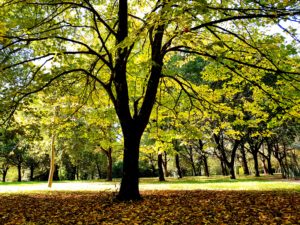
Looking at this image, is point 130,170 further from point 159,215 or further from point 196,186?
point 196,186

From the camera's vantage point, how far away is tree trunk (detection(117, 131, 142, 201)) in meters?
9.39

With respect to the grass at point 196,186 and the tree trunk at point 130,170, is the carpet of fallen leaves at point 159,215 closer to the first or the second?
the tree trunk at point 130,170

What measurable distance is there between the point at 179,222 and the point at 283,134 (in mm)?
27152

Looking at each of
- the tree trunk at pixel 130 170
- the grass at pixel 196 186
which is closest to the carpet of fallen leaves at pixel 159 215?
the tree trunk at pixel 130 170

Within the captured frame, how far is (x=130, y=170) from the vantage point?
948 centimetres

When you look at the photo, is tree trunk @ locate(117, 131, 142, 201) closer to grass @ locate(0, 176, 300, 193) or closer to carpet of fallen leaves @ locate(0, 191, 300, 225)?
grass @ locate(0, 176, 300, 193)

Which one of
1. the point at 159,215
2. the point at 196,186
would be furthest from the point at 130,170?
the point at 196,186

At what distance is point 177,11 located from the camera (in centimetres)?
531

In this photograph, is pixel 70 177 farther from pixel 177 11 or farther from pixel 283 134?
pixel 177 11

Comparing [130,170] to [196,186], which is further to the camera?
[196,186]

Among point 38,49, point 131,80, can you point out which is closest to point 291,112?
point 131,80

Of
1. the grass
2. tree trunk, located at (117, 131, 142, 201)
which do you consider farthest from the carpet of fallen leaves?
the grass

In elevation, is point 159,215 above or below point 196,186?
above

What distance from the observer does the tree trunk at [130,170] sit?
9391 mm
